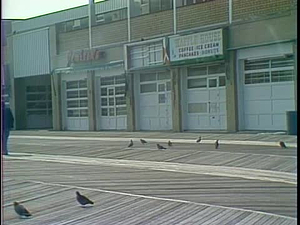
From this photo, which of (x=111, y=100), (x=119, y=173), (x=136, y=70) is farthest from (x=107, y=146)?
(x=119, y=173)

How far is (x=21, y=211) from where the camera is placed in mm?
5133

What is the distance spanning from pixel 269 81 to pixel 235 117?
1638 mm

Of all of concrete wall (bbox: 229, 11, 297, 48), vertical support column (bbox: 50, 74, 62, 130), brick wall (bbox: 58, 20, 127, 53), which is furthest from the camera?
concrete wall (bbox: 229, 11, 297, 48)

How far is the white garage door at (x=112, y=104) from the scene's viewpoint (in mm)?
10695

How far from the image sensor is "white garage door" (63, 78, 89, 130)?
816 cm

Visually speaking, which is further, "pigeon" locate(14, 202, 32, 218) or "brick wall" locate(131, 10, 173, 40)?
"brick wall" locate(131, 10, 173, 40)

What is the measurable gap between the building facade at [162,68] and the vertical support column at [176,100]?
0.17ft

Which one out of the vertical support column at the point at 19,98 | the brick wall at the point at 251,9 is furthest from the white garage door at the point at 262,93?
the vertical support column at the point at 19,98

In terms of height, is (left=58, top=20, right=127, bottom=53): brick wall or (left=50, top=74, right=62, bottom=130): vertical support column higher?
(left=58, top=20, right=127, bottom=53): brick wall

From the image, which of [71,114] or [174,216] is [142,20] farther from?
[174,216]

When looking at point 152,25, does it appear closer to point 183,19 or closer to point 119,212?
point 183,19

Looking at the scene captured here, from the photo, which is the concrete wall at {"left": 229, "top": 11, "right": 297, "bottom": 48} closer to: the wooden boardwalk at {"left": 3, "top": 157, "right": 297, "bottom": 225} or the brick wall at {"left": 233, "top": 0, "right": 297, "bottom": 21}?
the brick wall at {"left": 233, "top": 0, "right": 297, "bottom": 21}

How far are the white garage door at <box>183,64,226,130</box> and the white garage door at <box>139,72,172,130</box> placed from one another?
90 centimetres

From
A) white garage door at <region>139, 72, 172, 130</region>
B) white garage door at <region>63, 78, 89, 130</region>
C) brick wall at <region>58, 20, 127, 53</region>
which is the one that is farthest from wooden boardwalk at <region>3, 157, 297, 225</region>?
white garage door at <region>139, 72, 172, 130</region>
